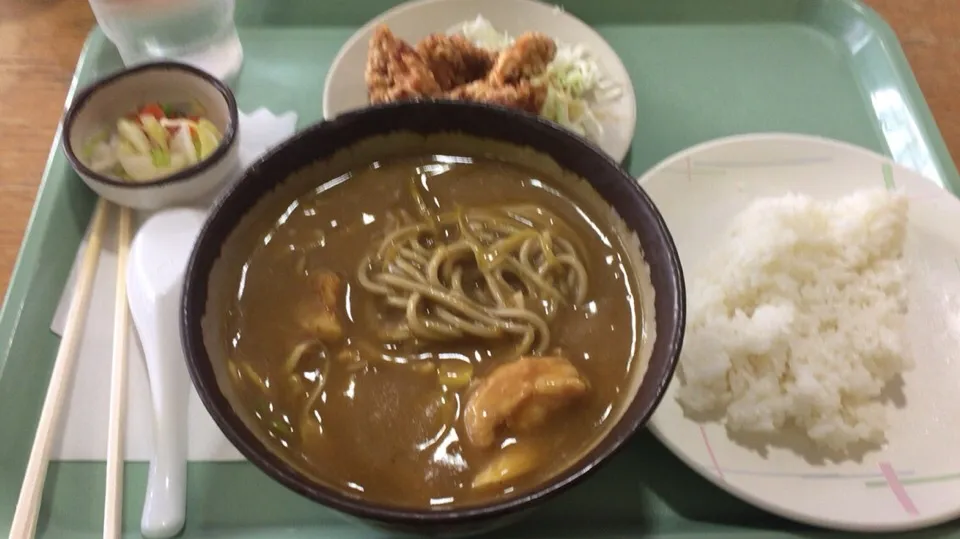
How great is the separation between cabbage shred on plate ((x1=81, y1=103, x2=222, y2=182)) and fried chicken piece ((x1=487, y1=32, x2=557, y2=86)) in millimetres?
705

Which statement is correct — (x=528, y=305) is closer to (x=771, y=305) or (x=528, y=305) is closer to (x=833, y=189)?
(x=771, y=305)

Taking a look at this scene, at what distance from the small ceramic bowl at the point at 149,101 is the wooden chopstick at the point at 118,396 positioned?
0.35 feet

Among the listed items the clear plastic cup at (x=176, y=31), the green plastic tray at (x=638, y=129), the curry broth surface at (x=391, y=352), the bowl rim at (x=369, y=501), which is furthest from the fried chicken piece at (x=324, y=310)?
the clear plastic cup at (x=176, y=31)

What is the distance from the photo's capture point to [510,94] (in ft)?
5.74

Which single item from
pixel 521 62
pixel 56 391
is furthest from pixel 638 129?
pixel 56 391

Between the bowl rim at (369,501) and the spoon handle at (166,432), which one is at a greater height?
the bowl rim at (369,501)

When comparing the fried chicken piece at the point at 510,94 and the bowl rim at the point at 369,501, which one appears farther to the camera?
the fried chicken piece at the point at 510,94

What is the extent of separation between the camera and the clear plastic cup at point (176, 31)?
195 cm

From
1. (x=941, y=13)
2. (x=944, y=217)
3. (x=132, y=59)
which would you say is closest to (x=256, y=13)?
(x=132, y=59)

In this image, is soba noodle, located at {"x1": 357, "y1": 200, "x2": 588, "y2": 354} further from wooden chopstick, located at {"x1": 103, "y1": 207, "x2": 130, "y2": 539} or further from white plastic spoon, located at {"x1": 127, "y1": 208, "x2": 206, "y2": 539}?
wooden chopstick, located at {"x1": 103, "y1": 207, "x2": 130, "y2": 539}

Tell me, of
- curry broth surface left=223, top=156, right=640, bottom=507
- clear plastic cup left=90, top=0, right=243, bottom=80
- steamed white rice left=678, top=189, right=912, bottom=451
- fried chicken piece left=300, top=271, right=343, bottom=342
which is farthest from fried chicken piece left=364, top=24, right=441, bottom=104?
steamed white rice left=678, top=189, right=912, bottom=451

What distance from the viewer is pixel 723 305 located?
5.20 feet

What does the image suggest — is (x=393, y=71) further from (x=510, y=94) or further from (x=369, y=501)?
(x=369, y=501)

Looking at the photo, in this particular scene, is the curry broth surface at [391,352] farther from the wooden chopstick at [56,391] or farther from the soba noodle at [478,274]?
the wooden chopstick at [56,391]
